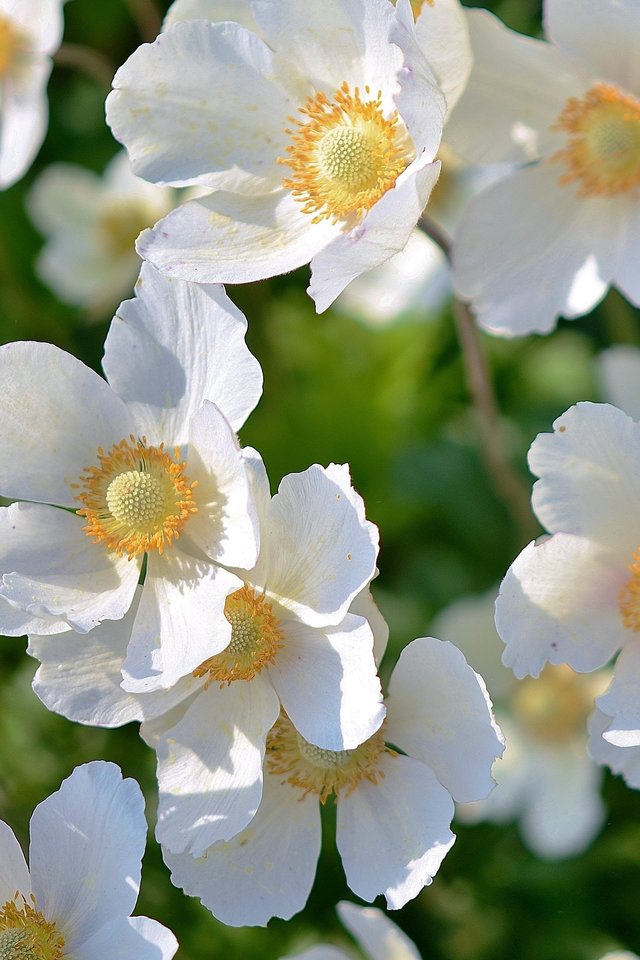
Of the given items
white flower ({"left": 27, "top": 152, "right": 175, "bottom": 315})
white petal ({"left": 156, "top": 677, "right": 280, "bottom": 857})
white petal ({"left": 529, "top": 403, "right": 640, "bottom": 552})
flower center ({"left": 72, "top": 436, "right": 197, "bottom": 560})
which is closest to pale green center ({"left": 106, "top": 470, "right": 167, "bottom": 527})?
flower center ({"left": 72, "top": 436, "right": 197, "bottom": 560})

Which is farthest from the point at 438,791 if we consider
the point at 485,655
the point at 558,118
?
the point at 558,118

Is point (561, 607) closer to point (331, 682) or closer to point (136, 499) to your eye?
point (331, 682)

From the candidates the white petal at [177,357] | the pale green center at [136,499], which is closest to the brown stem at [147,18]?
the white petal at [177,357]

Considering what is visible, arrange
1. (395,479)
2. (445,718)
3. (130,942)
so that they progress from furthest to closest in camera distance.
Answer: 1. (395,479)
2. (445,718)
3. (130,942)

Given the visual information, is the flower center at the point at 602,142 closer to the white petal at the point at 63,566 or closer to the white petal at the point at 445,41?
the white petal at the point at 445,41

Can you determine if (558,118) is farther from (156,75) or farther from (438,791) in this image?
(438,791)

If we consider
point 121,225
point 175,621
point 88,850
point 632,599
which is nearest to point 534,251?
point 632,599
